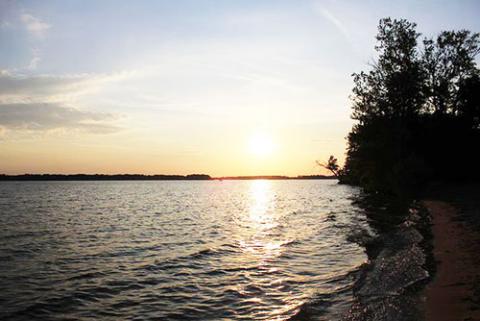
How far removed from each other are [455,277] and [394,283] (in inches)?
74.2

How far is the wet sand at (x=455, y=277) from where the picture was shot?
9562 mm

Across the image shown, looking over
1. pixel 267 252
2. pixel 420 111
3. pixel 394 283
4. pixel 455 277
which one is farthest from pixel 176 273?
pixel 420 111

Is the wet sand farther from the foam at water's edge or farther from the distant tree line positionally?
the distant tree line

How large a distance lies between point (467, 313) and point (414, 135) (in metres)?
46.0

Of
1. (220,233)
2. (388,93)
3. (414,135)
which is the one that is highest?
(388,93)

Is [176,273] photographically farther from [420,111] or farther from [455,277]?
[420,111]

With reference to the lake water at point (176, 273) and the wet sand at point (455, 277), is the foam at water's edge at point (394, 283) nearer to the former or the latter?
the wet sand at point (455, 277)

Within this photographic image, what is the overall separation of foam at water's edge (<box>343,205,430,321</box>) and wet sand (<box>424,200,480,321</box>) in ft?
1.31

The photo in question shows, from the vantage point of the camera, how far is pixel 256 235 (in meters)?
30.0

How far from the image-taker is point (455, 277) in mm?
12289

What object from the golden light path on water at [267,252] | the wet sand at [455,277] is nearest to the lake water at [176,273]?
the golden light path on water at [267,252]

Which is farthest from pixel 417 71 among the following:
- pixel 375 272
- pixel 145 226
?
pixel 375 272

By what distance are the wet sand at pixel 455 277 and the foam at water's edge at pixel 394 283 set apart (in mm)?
400

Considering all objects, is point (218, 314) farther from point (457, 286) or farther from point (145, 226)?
point (145, 226)
